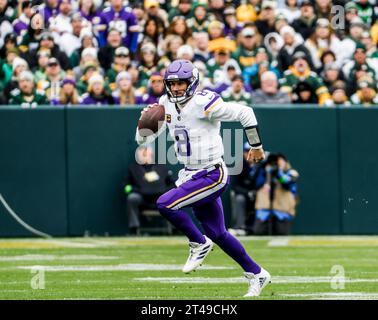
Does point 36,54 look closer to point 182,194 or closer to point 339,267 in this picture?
point 339,267

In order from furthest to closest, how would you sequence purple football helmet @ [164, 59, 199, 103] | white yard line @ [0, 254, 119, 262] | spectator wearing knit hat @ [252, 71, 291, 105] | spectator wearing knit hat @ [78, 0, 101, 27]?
spectator wearing knit hat @ [78, 0, 101, 27] < spectator wearing knit hat @ [252, 71, 291, 105] < white yard line @ [0, 254, 119, 262] < purple football helmet @ [164, 59, 199, 103]

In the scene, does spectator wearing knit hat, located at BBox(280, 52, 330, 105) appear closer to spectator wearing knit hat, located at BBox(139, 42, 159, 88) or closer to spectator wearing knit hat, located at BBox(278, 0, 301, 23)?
spectator wearing knit hat, located at BBox(278, 0, 301, 23)

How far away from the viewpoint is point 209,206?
10.4 metres

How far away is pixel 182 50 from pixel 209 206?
8081 millimetres

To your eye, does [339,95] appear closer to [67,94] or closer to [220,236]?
[67,94]

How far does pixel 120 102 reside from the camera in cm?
1802

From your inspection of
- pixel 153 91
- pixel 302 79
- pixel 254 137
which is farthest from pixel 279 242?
pixel 254 137

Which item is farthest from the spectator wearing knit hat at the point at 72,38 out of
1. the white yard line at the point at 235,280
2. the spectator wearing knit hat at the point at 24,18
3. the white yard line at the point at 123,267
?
the white yard line at the point at 235,280

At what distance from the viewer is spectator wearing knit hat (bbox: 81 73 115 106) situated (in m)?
17.9

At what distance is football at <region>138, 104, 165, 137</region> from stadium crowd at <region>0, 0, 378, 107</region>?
22.5ft

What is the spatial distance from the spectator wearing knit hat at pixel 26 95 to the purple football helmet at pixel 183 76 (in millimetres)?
7381

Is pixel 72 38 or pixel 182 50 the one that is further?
pixel 72 38

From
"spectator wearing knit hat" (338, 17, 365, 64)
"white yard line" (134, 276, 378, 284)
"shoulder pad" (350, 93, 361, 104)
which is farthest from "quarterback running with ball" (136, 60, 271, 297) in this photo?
"spectator wearing knit hat" (338, 17, 365, 64)
